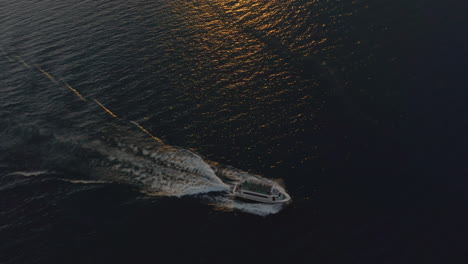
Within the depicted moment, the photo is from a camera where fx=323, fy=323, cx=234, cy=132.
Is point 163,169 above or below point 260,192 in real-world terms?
below

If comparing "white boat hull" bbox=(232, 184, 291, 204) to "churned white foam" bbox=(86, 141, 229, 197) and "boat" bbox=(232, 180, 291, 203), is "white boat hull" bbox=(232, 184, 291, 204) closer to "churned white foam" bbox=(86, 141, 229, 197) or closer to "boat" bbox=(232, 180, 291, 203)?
"boat" bbox=(232, 180, 291, 203)

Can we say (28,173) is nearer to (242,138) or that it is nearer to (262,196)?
(242,138)

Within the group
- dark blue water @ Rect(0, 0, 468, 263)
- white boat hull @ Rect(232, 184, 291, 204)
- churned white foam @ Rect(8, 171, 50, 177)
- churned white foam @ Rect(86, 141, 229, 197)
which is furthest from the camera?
churned white foam @ Rect(8, 171, 50, 177)

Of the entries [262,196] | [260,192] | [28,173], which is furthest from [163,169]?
[28,173]

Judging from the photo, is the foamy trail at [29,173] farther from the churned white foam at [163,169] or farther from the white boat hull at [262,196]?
the white boat hull at [262,196]

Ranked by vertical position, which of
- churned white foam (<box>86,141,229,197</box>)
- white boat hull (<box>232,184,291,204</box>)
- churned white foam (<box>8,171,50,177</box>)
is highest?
white boat hull (<box>232,184,291,204</box>)

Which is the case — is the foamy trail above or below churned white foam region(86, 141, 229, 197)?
below


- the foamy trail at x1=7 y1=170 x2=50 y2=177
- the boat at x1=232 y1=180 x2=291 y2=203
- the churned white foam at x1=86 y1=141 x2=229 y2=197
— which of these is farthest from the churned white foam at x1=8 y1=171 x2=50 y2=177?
the boat at x1=232 y1=180 x2=291 y2=203
